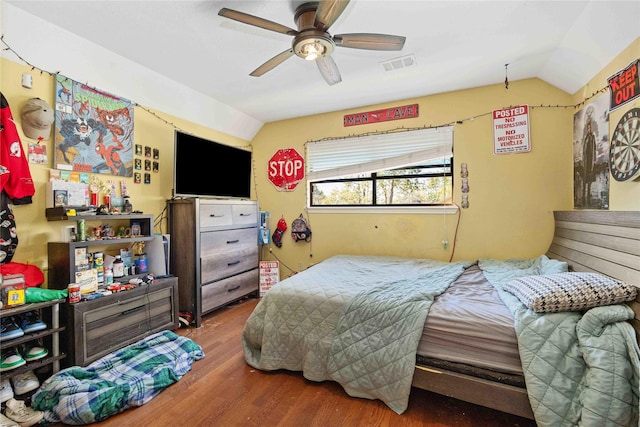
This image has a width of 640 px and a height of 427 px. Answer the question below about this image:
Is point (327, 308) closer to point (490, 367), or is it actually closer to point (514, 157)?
point (490, 367)

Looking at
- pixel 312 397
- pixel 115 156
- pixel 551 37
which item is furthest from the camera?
pixel 115 156

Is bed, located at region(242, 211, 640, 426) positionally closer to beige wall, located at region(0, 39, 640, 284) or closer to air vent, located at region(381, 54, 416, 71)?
beige wall, located at region(0, 39, 640, 284)

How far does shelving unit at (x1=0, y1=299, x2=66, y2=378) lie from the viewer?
1.63 m

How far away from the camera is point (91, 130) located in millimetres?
2398

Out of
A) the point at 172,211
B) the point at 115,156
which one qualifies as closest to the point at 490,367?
the point at 172,211

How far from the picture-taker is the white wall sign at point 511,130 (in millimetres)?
2846

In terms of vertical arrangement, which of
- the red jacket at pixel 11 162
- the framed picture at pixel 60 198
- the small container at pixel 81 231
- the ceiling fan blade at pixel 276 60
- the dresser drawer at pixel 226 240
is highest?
the ceiling fan blade at pixel 276 60

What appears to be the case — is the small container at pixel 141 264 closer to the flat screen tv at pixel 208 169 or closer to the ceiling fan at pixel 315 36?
the flat screen tv at pixel 208 169

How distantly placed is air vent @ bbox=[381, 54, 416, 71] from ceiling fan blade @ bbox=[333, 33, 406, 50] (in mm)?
742

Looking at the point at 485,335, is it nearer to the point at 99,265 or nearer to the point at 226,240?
the point at 226,240

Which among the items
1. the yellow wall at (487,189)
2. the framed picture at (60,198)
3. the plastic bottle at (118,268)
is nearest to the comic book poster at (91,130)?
the framed picture at (60,198)

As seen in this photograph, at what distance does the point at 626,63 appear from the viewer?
1893 millimetres

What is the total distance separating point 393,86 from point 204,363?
3.11 meters

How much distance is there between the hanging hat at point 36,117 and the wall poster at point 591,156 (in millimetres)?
4145
